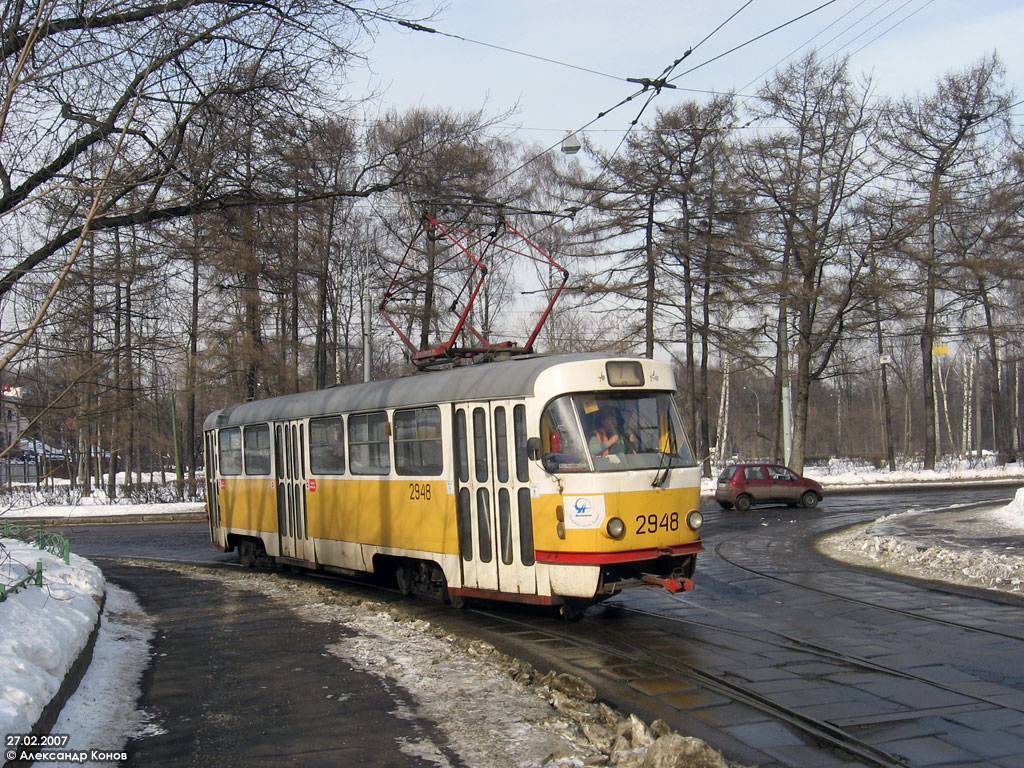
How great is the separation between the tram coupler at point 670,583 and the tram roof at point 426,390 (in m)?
2.38

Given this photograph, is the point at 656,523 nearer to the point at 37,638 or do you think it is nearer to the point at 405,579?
the point at 405,579

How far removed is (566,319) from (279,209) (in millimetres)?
37634

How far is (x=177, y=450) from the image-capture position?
134 feet

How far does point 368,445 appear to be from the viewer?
42.7ft

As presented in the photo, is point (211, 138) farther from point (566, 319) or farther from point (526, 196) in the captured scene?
point (566, 319)

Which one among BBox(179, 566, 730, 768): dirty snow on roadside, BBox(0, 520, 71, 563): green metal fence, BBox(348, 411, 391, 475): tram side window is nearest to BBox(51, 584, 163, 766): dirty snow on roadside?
BBox(179, 566, 730, 768): dirty snow on roadside

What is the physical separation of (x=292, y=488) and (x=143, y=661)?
6492 millimetres

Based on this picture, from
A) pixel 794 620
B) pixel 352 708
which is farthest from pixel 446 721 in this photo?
pixel 794 620

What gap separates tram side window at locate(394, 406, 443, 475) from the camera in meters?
11.4

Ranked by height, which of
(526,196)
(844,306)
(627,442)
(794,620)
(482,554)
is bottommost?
(794,620)

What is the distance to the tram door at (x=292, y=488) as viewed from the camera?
15.0 m

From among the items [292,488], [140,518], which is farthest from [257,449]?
[140,518]

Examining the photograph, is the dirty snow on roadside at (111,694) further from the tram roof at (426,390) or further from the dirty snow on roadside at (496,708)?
the tram roof at (426,390)

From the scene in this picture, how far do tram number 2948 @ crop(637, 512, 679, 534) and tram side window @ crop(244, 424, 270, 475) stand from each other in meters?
8.67
